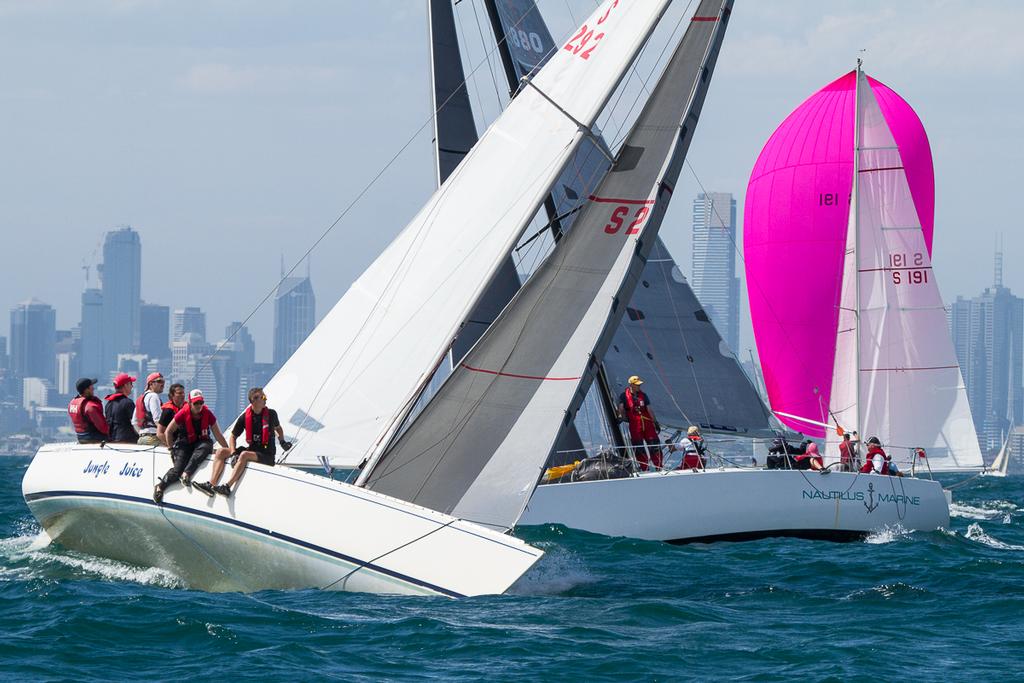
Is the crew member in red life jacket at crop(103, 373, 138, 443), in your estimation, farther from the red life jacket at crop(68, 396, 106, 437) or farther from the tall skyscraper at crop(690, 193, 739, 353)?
the tall skyscraper at crop(690, 193, 739, 353)

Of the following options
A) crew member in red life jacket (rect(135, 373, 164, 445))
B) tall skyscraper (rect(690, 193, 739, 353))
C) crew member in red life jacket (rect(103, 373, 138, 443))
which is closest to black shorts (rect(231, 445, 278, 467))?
crew member in red life jacket (rect(103, 373, 138, 443))

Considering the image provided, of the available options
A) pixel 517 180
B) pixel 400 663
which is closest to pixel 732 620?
pixel 400 663

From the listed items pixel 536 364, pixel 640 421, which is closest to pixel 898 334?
pixel 640 421

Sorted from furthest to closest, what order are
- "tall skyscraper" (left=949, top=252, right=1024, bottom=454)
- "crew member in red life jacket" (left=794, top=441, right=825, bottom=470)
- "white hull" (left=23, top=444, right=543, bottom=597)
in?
1. "tall skyscraper" (left=949, top=252, right=1024, bottom=454)
2. "crew member in red life jacket" (left=794, top=441, right=825, bottom=470)
3. "white hull" (left=23, top=444, right=543, bottom=597)

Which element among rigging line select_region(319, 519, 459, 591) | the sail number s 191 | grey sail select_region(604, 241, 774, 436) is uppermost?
the sail number s 191

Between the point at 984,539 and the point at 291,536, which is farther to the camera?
the point at 984,539

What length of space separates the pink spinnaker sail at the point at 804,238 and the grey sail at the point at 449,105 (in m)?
6.10

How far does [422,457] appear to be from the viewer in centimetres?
1080

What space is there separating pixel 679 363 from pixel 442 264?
8402mm

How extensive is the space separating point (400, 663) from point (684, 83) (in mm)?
5358

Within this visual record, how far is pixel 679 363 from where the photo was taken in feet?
63.2

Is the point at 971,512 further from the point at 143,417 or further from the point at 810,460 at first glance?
the point at 143,417

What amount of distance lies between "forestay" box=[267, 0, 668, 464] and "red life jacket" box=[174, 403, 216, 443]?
74cm

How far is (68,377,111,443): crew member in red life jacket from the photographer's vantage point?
11945 mm
